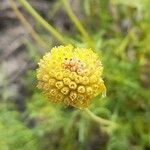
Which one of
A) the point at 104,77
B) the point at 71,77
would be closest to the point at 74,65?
the point at 71,77

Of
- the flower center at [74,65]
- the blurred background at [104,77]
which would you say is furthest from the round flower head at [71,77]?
the blurred background at [104,77]

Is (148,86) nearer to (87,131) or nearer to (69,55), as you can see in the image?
(87,131)

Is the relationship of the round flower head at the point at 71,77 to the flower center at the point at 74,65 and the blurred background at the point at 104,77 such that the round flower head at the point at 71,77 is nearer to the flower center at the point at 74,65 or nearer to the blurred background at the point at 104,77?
the flower center at the point at 74,65

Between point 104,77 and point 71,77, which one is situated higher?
point 104,77

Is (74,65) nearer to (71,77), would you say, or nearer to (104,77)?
(71,77)

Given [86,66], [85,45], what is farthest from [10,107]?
[86,66]

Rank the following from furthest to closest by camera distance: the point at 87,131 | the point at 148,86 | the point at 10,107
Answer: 1. the point at 148,86
2. the point at 87,131
3. the point at 10,107
